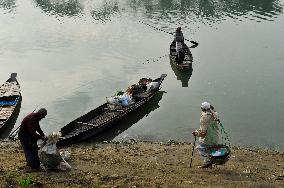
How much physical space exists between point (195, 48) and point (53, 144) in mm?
25141

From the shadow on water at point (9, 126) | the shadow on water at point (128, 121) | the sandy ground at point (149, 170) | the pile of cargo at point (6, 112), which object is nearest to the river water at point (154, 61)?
the shadow on water at point (128, 121)

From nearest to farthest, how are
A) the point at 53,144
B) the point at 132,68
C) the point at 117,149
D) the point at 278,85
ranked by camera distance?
the point at 53,144 < the point at 117,149 < the point at 278,85 < the point at 132,68

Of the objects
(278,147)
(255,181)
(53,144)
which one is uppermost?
(53,144)

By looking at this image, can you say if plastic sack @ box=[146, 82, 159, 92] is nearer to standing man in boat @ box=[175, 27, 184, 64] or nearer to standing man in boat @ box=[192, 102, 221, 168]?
standing man in boat @ box=[175, 27, 184, 64]

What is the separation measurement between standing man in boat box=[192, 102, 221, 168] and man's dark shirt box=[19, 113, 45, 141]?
464 centimetres

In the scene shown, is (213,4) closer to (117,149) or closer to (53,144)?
(117,149)

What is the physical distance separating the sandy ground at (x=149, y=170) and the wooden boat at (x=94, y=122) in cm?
61

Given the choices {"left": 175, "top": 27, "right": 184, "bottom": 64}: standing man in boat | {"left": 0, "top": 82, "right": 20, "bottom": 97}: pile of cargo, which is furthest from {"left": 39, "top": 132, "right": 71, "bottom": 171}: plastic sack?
{"left": 175, "top": 27, "right": 184, "bottom": 64}: standing man in boat

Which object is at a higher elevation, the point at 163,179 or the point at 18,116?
the point at 163,179

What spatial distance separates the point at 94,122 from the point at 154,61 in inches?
516

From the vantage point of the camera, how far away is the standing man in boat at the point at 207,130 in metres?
12.0

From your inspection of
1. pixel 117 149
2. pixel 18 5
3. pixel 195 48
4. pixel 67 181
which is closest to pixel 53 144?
pixel 67 181

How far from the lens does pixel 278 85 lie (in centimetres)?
2673

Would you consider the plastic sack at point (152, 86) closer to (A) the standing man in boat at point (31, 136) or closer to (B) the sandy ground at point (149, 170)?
(B) the sandy ground at point (149, 170)
